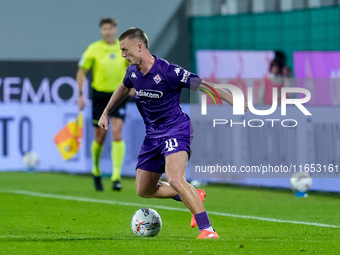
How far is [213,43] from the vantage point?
1906cm

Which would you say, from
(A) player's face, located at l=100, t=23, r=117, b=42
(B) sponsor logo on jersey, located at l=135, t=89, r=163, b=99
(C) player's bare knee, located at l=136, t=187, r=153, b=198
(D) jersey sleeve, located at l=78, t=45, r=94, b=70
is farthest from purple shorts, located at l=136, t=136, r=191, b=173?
(D) jersey sleeve, located at l=78, t=45, r=94, b=70

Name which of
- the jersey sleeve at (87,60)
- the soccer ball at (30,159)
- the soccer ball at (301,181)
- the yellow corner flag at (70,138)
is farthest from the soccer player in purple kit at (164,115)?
the soccer ball at (30,159)

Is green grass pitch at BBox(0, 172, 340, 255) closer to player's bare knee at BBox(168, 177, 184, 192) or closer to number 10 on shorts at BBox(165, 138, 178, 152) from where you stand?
player's bare knee at BBox(168, 177, 184, 192)

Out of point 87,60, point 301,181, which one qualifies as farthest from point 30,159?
point 301,181

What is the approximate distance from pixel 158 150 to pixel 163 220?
164 cm

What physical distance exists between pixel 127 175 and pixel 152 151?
7532 millimetres

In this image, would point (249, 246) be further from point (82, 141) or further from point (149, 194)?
point (82, 141)

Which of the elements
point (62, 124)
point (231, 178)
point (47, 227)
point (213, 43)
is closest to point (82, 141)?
point (62, 124)

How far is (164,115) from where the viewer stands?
7434mm

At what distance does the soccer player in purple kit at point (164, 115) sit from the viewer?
7.10 metres

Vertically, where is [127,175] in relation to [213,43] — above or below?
below

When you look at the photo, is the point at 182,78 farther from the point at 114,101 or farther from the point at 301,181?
the point at 301,181

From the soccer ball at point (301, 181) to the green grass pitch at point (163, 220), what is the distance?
0.55 ft

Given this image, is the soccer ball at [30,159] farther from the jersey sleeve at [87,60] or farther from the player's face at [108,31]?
the player's face at [108,31]
